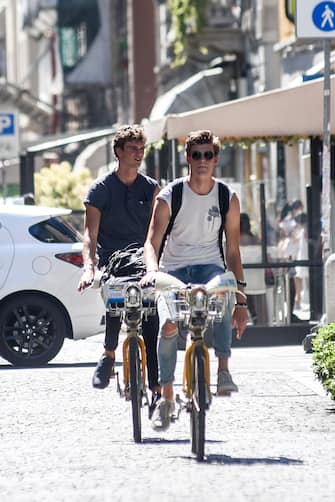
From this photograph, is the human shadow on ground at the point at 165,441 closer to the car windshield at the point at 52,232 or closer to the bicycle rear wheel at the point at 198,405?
the bicycle rear wheel at the point at 198,405

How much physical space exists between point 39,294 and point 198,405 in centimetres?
740

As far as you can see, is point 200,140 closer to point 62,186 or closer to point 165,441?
point 165,441

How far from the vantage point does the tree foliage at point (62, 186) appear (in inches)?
1227

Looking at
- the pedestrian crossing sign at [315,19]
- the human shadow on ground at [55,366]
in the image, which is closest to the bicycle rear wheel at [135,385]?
the human shadow on ground at [55,366]

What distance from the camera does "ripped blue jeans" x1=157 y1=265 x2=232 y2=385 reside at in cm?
948

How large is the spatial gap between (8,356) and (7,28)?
2721 inches

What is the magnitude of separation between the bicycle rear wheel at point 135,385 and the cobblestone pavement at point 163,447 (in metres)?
0.11

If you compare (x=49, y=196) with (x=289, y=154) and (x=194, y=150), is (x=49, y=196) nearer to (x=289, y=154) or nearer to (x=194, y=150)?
(x=289, y=154)

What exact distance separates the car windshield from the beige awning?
1960 millimetres

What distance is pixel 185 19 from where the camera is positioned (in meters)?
35.9

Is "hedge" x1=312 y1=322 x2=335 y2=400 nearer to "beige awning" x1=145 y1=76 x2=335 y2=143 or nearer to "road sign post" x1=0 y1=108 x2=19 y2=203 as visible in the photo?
"beige awning" x1=145 y1=76 x2=335 y2=143

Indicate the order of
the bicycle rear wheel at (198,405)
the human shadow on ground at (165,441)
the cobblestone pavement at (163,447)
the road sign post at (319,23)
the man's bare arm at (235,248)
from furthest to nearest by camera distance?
the road sign post at (319,23) < the human shadow on ground at (165,441) < the man's bare arm at (235,248) < the bicycle rear wheel at (198,405) < the cobblestone pavement at (163,447)

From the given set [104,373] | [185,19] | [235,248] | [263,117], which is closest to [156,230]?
[235,248]

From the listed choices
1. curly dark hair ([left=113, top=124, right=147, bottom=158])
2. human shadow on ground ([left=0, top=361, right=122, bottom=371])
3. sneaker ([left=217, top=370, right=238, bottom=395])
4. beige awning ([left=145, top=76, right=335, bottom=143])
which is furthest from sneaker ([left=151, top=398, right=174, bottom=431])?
beige awning ([left=145, top=76, right=335, bottom=143])
